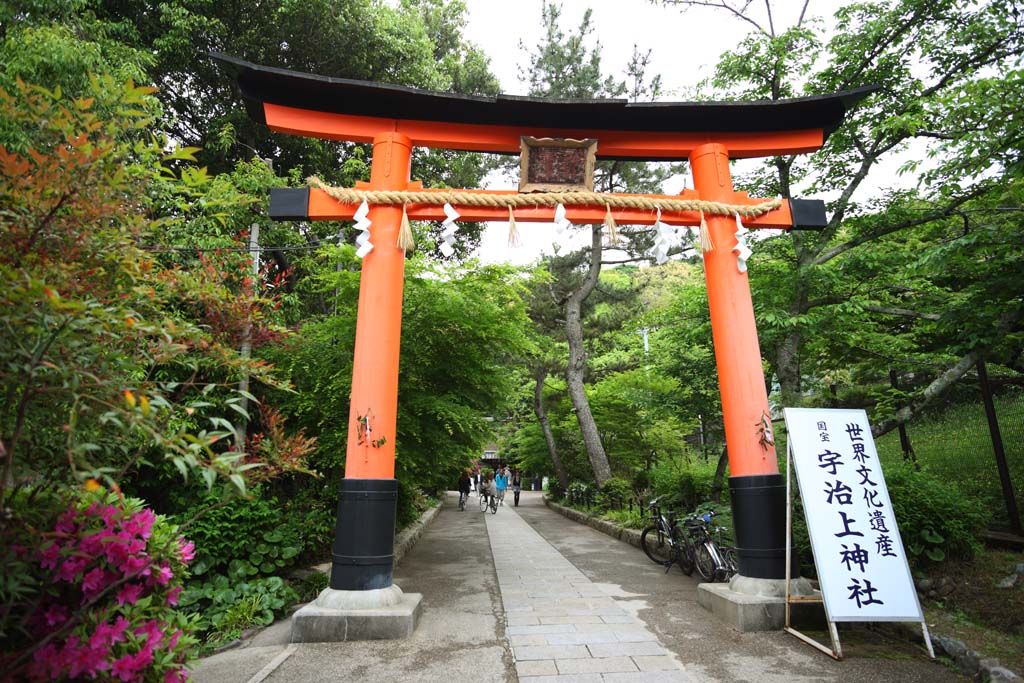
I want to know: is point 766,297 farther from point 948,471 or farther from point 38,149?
point 38,149

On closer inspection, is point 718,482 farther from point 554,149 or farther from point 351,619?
point 351,619

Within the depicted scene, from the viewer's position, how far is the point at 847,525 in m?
4.54

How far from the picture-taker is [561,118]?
6.15 metres

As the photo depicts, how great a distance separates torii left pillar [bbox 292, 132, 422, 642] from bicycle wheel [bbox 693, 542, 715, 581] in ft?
12.7

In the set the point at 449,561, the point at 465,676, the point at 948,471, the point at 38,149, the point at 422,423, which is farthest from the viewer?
the point at 449,561

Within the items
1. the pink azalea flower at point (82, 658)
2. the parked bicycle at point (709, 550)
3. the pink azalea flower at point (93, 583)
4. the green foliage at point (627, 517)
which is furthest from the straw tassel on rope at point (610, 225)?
the green foliage at point (627, 517)

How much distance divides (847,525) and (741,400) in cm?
151

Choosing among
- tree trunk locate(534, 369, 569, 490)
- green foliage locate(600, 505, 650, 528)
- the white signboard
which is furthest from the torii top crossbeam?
tree trunk locate(534, 369, 569, 490)

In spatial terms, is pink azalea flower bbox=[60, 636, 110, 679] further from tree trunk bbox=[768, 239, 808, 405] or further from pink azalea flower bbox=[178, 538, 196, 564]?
tree trunk bbox=[768, 239, 808, 405]

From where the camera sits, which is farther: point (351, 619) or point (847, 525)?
point (351, 619)

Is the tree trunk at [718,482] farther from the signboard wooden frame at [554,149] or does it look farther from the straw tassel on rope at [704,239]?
the signboard wooden frame at [554,149]

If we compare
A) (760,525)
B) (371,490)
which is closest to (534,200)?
(371,490)

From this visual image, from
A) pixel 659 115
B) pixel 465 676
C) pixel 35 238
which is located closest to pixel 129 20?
pixel 659 115

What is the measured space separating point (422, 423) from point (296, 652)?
3.11 m
